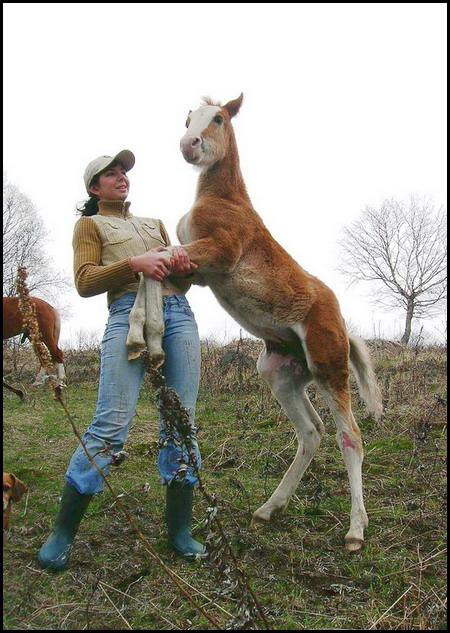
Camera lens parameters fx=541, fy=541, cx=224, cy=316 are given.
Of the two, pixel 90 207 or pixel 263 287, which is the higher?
pixel 90 207

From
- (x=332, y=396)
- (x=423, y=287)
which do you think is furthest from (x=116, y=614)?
(x=423, y=287)

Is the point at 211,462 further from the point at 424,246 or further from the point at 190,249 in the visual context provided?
the point at 424,246

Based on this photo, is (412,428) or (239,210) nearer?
(239,210)

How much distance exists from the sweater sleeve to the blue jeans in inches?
9.5

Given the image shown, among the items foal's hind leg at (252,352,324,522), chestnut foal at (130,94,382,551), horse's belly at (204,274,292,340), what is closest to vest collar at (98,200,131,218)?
chestnut foal at (130,94,382,551)

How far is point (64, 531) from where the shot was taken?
3172mm

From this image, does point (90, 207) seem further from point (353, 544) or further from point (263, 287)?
point (353, 544)

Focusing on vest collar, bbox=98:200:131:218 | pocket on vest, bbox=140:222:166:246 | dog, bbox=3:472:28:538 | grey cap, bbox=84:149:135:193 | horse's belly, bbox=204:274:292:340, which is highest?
grey cap, bbox=84:149:135:193

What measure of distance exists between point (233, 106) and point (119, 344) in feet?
6.87

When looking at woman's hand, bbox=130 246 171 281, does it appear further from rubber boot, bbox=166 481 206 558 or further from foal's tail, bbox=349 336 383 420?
foal's tail, bbox=349 336 383 420

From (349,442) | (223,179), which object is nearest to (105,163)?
(223,179)

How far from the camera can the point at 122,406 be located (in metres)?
3.29

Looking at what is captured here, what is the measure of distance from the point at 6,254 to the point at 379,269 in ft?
76.9

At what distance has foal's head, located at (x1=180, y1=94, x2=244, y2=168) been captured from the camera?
374 centimetres
